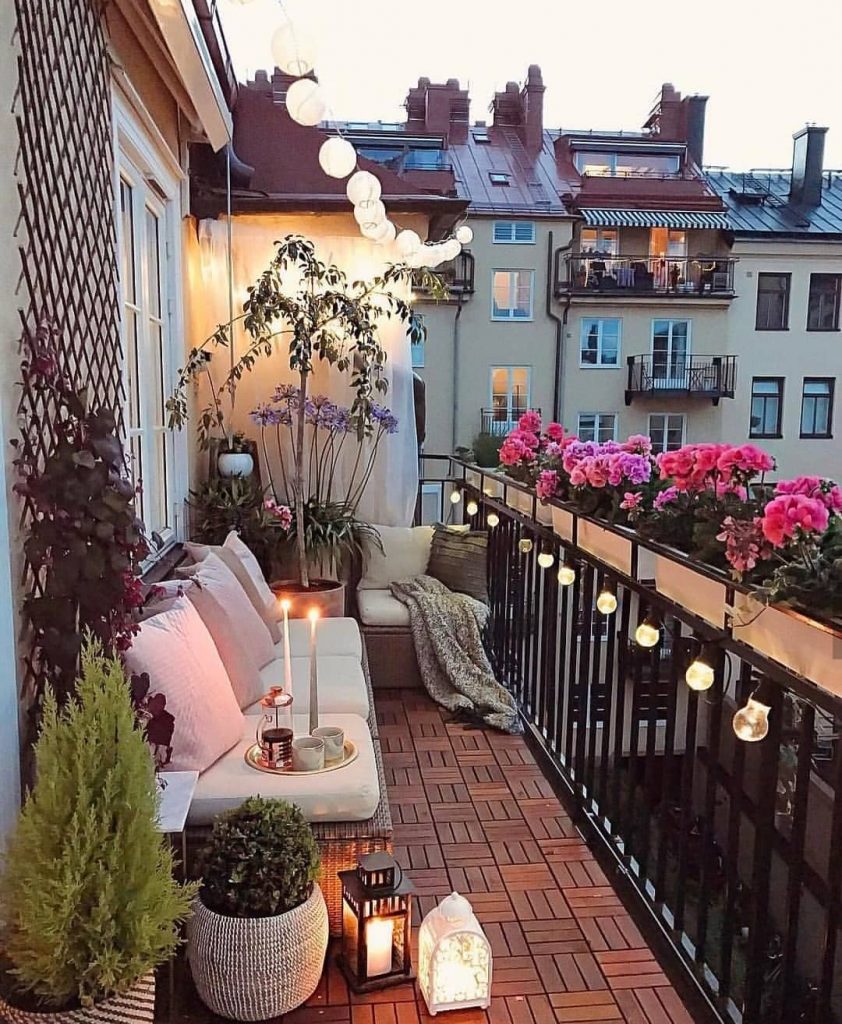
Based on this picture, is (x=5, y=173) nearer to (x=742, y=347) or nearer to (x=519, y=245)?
(x=519, y=245)

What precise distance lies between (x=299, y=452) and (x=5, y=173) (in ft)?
8.22

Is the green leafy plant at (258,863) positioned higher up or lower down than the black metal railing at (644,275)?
lower down

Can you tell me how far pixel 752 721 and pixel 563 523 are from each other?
1.48m

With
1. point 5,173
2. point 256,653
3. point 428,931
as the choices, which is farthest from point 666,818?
point 5,173

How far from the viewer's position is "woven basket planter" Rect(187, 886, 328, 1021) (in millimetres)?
1683

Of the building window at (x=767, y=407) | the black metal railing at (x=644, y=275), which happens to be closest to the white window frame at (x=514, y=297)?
the black metal railing at (x=644, y=275)

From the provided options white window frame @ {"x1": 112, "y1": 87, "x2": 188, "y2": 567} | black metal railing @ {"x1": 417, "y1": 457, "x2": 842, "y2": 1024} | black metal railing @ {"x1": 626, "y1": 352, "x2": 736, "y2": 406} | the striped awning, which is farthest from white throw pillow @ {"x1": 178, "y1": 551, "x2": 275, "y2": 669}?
black metal railing @ {"x1": 626, "y1": 352, "x2": 736, "y2": 406}

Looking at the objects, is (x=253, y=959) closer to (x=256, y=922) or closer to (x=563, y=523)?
(x=256, y=922)

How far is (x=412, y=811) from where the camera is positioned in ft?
9.06

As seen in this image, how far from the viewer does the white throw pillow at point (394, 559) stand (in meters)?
4.40

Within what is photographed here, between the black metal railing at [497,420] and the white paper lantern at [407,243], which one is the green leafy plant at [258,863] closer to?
the white paper lantern at [407,243]

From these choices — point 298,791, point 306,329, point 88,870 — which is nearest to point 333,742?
point 298,791

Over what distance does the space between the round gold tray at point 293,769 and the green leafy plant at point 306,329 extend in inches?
74.1

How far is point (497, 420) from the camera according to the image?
529 inches
